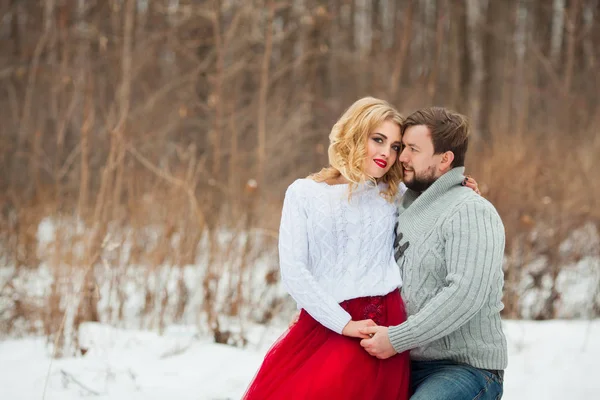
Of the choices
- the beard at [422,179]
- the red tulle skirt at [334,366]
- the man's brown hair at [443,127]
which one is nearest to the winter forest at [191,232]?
the red tulle skirt at [334,366]

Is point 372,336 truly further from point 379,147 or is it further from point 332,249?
point 379,147

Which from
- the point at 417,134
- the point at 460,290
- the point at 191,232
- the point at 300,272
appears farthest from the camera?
the point at 191,232

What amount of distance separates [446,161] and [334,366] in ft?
2.90

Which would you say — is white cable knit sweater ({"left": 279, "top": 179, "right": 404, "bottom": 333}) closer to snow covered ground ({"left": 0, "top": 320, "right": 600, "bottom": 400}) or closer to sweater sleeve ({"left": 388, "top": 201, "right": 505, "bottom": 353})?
sweater sleeve ({"left": 388, "top": 201, "right": 505, "bottom": 353})

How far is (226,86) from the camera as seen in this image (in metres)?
8.30

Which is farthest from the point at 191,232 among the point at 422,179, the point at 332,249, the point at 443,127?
the point at 443,127

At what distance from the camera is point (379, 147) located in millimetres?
2490

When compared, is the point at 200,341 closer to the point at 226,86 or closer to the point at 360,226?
the point at 360,226

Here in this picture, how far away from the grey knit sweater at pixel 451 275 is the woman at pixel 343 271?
0.08m

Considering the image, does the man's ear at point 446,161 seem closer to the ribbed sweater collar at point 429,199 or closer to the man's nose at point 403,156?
the ribbed sweater collar at point 429,199

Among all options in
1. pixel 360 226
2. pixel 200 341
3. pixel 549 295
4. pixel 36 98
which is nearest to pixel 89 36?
pixel 36 98

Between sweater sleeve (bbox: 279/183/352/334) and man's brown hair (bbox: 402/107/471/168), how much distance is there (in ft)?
1.74

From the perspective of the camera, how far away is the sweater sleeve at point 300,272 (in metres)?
2.29

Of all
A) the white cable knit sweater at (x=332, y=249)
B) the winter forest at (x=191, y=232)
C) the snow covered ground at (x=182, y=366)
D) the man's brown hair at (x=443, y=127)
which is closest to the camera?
the white cable knit sweater at (x=332, y=249)
